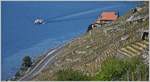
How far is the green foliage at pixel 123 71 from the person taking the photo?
Answer: 15.6 ft

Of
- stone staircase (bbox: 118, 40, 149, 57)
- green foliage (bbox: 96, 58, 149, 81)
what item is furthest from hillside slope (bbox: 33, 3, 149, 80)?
green foliage (bbox: 96, 58, 149, 81)

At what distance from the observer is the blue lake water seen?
644 cm

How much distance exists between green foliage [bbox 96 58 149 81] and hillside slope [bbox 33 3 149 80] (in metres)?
0.27

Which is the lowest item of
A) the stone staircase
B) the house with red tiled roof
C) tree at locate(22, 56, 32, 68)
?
tree at locate(22, 56, 32, 68)

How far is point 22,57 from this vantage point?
→ 668cm

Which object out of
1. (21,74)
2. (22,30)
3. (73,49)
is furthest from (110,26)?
(21,74)

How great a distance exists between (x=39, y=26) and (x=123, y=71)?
10.4 feet

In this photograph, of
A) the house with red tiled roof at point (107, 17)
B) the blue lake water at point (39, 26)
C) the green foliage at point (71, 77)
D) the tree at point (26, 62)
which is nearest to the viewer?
the green foliage at point (71, 77)

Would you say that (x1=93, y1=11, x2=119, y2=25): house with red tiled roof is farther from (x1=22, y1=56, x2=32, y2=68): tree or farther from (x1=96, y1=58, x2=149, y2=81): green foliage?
(x1=96, y1=58, x2=149, y2=81): green foliage

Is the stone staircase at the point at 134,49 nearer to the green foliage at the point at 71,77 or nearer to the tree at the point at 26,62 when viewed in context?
the green foliage at the point at 71,77

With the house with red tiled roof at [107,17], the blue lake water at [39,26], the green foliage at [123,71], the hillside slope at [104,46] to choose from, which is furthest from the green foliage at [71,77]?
the house with red tiled roof at [107,17]

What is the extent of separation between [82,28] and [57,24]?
1.30 ft

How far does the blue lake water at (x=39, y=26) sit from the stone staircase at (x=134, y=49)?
70cm

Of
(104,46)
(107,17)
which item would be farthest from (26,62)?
(107,17)
